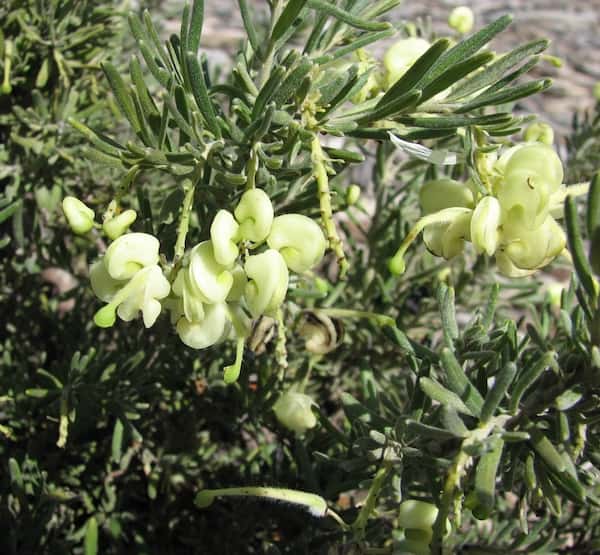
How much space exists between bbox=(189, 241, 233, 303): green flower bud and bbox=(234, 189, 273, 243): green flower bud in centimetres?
3

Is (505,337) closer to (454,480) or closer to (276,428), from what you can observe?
(454,480)

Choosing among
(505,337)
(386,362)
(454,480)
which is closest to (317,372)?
(386,362)

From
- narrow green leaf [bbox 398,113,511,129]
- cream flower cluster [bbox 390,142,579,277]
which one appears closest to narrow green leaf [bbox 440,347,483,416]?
cream flower cluster [bbox 390,142,579,277]

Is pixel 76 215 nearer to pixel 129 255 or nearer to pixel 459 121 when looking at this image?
pixel 129 255

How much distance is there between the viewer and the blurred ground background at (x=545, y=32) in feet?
10.7

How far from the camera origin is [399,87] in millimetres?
669

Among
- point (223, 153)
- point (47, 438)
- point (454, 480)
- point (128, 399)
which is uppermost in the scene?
point (223, 153)

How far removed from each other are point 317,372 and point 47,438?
0.49 metres

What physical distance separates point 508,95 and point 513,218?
13 centimetres

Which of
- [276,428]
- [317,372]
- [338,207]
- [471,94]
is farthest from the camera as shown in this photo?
[317,372]

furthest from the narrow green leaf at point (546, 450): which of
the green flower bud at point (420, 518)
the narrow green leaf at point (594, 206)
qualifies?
the narrow green leaf at point (594, 206)

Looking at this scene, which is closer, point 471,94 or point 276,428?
point 471,94

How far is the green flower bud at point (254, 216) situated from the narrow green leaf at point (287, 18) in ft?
0.59

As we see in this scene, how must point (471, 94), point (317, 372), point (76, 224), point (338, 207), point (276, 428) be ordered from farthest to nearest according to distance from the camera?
point (317, 372)
point (276, 428)
point (338, 207)
point (471, 94)
point (76, 224)
